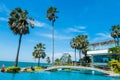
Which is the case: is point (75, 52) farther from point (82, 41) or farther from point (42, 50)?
point (42, 50)

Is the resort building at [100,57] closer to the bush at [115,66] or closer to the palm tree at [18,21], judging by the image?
the bush at [115,66]

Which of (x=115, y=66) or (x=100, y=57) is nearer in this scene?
(x=115, y=66)

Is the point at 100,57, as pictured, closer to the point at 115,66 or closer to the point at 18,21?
the point at 115,66

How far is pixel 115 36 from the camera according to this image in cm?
7644

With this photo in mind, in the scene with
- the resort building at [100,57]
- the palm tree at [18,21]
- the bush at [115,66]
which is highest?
the palm tree at [18,21]

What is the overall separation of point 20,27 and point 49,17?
73.0 ft

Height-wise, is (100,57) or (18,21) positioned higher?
(18,21)

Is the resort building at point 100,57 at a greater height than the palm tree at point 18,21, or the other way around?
the palm tree at point 18,21

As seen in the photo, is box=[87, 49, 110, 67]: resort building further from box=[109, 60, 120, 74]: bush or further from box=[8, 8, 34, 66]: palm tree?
box=[8, 8, 34, 66]: palm tree

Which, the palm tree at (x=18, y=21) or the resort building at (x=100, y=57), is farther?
the resort building at (x=100, y=57)

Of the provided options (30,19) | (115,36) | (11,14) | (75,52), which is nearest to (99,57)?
(115,36)

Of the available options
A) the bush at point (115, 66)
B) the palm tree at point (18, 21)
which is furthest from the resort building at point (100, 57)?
the palm tree at point (18, 21)

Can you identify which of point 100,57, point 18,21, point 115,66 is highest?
point 18,21

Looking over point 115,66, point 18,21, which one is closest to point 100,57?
point 115,66
